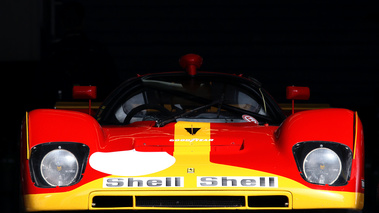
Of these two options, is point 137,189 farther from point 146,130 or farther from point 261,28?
point 261,28

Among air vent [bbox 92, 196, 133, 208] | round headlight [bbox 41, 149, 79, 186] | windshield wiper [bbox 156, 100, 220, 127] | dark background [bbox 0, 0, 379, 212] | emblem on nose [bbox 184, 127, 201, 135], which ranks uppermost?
dark background [bbox 0, 0, 379, 212]

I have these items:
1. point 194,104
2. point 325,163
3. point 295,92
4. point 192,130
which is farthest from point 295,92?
point 325,163

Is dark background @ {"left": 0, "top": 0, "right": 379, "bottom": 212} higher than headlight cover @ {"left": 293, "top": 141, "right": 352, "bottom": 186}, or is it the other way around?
dark background @ {"left": 0, "top": 0, "right": 379, "bottom": 212}

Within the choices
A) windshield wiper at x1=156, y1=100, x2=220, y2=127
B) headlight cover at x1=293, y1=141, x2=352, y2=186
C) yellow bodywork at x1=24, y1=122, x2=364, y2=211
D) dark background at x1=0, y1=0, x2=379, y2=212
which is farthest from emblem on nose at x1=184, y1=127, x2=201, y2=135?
dark background at x1=0, y1=0, x2=379, y2=212

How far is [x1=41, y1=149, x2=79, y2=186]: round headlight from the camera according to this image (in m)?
3.20

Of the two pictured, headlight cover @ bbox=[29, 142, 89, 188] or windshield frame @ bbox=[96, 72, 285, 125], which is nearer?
headlight cover @ bbox=[29, 142, 89, 188]

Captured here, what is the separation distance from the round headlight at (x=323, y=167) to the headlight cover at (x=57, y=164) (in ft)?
3.45

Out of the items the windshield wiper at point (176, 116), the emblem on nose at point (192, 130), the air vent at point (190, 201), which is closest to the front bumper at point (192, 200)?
the air vent at point (190, 201)

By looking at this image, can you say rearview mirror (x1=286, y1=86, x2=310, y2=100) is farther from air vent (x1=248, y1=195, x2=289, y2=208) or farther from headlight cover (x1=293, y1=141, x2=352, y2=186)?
air vent (x1=248, y1=195, x2=289, y2=208)

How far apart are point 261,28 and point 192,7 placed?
1.01m

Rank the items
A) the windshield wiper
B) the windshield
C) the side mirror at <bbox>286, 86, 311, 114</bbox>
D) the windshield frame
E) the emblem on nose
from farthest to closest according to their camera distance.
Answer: the side mirror at <bbox>286, 86, 311, 114</bbox> < the windshield frame < the windshield < the windshield wiper < the emblem on nose

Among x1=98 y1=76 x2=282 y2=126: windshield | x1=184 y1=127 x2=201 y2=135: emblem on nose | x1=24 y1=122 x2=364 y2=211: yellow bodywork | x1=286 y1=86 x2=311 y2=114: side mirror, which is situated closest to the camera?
x1=24 y1=122 x2=364 y2=211: yellow bodywork

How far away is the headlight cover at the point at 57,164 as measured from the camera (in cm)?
320

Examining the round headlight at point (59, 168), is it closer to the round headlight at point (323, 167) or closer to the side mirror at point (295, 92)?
the round headlight at point (323, 167)
